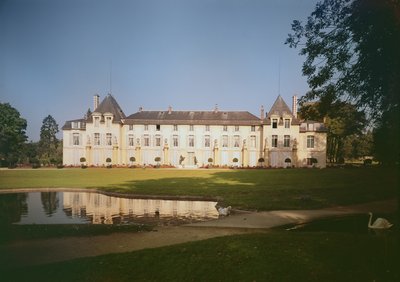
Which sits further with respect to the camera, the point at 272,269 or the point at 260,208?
the point at 260,208

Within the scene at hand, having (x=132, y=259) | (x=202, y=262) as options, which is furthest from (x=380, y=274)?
(x=132, y=259)

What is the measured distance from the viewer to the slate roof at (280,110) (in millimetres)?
45875

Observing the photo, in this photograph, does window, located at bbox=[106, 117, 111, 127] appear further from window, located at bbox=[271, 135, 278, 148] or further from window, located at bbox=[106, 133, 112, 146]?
window, located at bbox=[271, 135, 278, 148]

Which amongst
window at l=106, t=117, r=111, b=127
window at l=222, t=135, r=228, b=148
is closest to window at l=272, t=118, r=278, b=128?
window at l=222, t=135, r=228, b=148

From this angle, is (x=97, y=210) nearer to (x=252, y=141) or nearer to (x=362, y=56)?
(x=362, y=56)

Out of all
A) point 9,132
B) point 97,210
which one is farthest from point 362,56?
point 9,132

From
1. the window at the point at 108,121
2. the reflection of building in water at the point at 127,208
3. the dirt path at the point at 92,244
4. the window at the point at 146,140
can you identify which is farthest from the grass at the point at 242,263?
the window at the point at 108,121

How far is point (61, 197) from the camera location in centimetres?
1758

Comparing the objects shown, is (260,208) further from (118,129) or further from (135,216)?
(118,129)

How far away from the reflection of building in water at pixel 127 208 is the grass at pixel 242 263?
203 inches

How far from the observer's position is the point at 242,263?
6582 mm

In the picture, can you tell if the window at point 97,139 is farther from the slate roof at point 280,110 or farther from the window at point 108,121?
the slate roof at point 280,110

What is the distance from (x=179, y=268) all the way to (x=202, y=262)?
21.1 inches

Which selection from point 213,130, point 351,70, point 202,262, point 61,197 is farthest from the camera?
point 213,130
